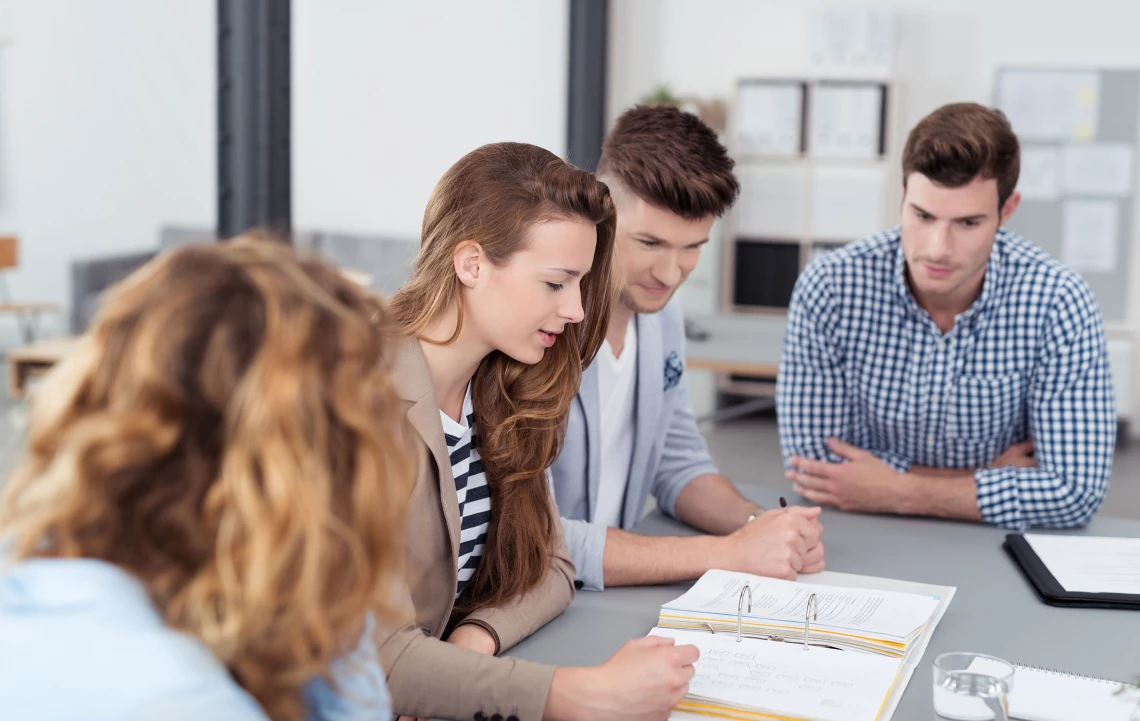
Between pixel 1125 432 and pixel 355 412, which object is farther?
pixel 1125 432

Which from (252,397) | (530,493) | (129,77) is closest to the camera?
(252,397)

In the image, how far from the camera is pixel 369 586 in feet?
2.45

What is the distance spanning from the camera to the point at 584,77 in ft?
18.9

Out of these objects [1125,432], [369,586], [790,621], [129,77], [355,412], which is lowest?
[1125,432]

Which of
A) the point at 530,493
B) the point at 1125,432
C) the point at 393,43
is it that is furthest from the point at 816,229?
the point at 530,493

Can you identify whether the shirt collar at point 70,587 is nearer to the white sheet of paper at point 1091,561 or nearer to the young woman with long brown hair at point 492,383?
the young woman with long brown hair at point 492,383

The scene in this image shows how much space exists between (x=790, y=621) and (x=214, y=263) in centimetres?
89

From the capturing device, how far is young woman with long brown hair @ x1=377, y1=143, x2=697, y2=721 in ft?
4.42

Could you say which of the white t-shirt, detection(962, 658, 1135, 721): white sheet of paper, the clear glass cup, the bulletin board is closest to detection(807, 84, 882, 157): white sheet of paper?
the bulletin board

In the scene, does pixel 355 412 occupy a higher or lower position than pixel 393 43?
lower

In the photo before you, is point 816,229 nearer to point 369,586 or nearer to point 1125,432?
point 1125,432

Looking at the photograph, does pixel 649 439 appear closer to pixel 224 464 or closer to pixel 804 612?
pixel 804 612

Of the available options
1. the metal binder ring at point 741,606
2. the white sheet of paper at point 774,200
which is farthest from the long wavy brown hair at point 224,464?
the white sheet of paper at point 774,200

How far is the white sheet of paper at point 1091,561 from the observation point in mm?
1578
